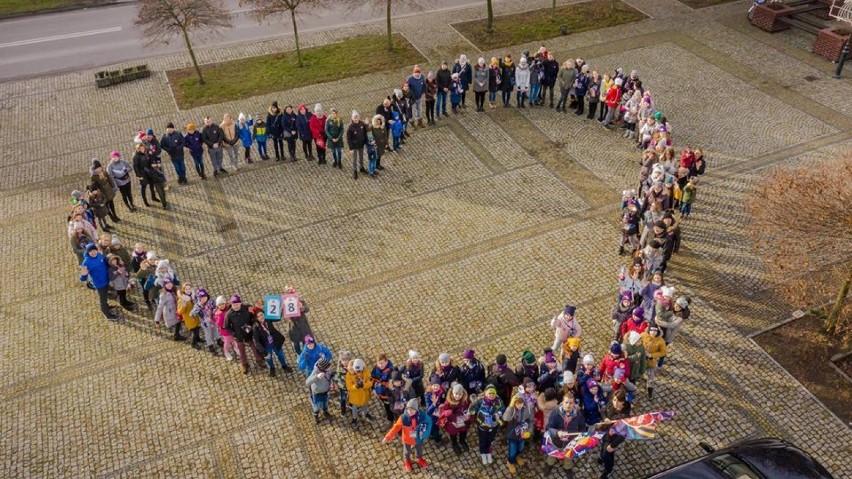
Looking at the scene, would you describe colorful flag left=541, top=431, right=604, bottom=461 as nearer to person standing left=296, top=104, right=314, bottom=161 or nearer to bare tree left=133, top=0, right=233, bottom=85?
person standing left=296, top=104, right=314, bottom=161

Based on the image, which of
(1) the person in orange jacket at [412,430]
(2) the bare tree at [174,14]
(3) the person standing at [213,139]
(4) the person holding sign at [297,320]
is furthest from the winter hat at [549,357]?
(2) the bare tree at [174,14]

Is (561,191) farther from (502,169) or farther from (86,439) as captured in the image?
(86,439)

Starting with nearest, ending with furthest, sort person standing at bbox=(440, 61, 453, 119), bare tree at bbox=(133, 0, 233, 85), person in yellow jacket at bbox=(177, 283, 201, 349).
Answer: person in yellow jacket at bbox=(177, 283, 201, 349), person standing at bbox=(440, 61, 453, 119), bare tree at bbox=(133, 0, 233, 85)

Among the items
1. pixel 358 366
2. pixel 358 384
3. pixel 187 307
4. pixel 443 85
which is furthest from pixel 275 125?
pixel 358 384

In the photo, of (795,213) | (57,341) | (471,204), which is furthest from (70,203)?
(795,213)

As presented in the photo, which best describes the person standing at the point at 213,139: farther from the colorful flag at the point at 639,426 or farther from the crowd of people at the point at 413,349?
the colorful flag at the point at 639,426

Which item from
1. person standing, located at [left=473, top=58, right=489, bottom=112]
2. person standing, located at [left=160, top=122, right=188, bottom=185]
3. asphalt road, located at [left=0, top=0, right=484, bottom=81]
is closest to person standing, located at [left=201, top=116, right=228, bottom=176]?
person standing, located at [left=160, top=122, right=188, bottom=185]
